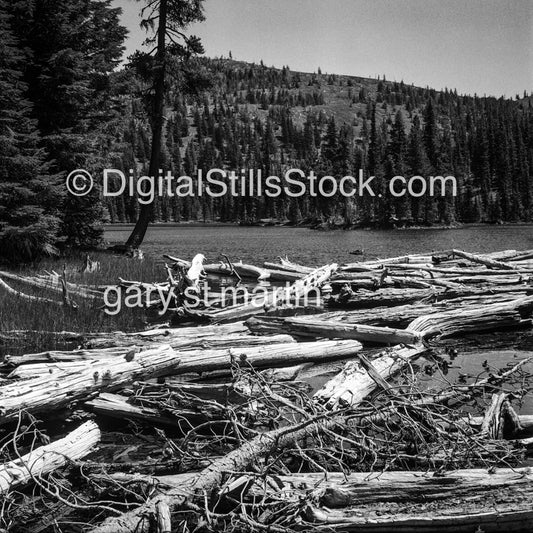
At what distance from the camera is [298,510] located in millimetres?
3287

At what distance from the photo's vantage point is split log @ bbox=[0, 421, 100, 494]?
3795mm

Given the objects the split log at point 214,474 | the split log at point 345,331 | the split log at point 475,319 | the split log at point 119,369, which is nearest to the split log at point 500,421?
the split log at point 214,474

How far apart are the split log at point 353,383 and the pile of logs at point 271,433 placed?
24mm

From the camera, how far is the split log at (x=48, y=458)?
3795mm

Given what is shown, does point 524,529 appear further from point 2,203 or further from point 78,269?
point 2,203

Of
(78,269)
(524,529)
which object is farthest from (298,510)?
(78,269)

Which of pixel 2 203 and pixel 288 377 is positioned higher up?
pixel 2 203

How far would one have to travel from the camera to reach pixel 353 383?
563cm

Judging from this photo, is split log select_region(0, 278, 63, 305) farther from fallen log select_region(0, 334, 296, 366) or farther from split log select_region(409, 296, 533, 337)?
split log select_region(409, 296, 533, 337)

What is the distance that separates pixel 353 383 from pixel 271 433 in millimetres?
1923

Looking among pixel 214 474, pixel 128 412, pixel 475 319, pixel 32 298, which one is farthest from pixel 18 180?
pixel 214 474

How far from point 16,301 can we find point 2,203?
616cm

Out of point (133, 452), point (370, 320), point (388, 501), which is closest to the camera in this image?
point (388, 501)

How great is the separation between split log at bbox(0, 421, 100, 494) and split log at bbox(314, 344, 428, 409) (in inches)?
87.7
